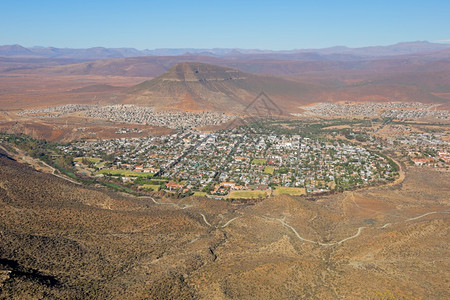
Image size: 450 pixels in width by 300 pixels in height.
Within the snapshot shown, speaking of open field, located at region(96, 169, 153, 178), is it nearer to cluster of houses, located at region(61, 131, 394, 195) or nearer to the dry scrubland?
cluster of houses, located at region(61, 131, 394, 195)

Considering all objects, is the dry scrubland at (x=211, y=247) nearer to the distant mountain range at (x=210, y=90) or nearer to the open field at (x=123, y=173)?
the open field at (x=123, y=173)

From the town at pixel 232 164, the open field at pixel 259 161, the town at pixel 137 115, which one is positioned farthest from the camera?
the town at pixel 137 115

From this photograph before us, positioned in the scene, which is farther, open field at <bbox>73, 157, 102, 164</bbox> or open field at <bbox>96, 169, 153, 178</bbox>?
open field at <bbox>73, 157, 102, 164</bbox>

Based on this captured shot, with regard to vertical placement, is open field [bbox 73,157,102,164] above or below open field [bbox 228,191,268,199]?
above

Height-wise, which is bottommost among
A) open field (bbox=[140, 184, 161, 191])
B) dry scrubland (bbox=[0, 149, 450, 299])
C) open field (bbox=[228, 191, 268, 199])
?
open field (bbox=[228, 191, 268, 199])

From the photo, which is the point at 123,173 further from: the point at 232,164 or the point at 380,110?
the point at 380,110

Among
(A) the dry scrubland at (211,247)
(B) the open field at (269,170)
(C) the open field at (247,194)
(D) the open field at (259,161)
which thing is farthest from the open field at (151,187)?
(D) the open field at (259,161)

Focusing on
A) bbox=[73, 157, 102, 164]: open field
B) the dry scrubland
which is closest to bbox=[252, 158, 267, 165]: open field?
the dry scrubland

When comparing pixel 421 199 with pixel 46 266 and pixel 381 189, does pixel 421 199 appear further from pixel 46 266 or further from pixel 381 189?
pixel 46 266
